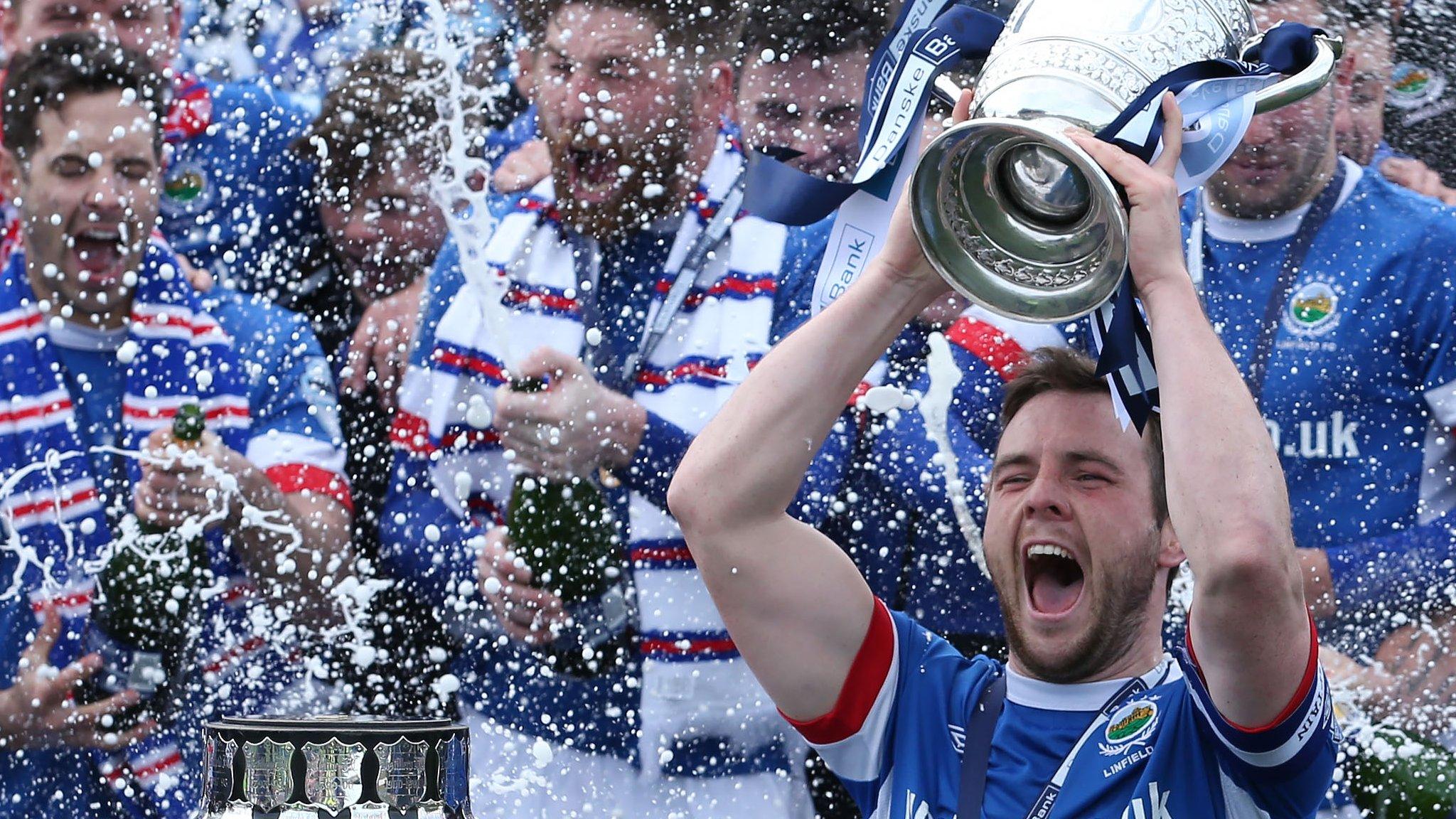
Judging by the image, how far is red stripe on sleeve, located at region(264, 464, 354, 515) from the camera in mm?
3844

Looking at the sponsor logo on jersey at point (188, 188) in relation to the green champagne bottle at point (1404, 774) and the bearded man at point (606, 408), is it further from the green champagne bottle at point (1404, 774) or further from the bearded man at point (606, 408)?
the green champagne bottle at point (1404, 774)

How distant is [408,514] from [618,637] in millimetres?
598

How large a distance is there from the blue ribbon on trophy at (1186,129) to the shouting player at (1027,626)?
0.05 metres

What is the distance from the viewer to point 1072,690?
216cm

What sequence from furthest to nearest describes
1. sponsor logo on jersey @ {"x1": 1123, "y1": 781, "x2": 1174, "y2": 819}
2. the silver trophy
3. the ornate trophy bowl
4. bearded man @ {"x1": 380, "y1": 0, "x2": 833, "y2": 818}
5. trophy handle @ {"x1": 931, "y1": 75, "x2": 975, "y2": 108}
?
bearded man @ {"x1": 380, "y1": 0, "x2": 833, "y2": 818} < trophy handle @ {"x1": 931, "y1": 75, "x2": 975, "y2": 108} < sponsor logo on jersey @ {"x1": 1123, "y1": 781, "x2": 1174, "y2": 819} < the ornate trophy bowl < the silver trophy

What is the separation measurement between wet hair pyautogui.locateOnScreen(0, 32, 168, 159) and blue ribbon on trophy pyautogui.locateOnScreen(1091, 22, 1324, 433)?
2819 millimetres

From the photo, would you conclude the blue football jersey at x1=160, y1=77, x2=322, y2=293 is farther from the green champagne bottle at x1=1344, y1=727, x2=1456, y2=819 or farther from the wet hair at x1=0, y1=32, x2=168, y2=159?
the green champagne bottle at x1=1344, y1=727, x2=1456, y2=819

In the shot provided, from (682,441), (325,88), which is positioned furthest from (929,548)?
(325,88)

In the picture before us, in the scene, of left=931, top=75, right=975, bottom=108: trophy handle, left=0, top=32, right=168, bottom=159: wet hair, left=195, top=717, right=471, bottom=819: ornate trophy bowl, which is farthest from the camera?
left=0, top=32, right=168, bottom=159: wet hair

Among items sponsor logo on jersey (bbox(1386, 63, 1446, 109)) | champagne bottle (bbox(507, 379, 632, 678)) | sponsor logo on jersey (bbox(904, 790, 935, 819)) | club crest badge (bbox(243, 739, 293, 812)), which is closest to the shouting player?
sponsor logo on jersey (bbox(904, 790, 935, 819))

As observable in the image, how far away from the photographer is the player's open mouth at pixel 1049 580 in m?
2.23

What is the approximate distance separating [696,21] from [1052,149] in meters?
2.14

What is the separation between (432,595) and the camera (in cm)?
382

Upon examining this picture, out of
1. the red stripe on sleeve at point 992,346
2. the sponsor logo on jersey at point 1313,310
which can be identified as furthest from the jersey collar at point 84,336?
the sponsor logo on jersey at point 1313,310
